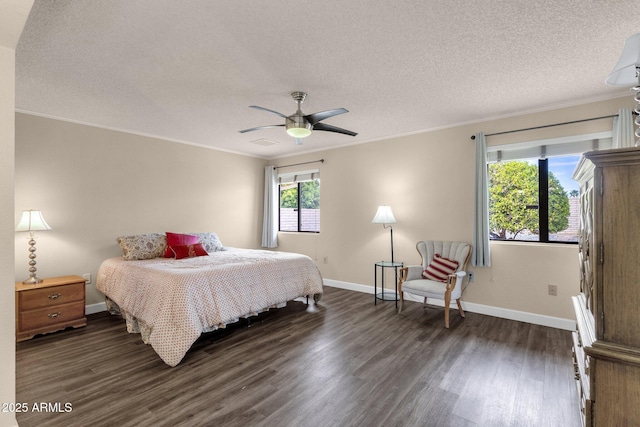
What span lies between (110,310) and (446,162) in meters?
4.98

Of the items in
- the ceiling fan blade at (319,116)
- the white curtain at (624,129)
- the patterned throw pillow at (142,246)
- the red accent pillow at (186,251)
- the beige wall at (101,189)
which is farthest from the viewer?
the red accent pillow at (186,251)

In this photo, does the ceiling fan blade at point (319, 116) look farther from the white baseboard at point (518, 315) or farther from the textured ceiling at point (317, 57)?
the white baseboard at point (518, 315)

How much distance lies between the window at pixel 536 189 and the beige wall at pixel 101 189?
14.8 ft

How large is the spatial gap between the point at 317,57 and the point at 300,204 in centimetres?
391

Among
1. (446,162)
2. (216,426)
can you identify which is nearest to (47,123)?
(216,426)

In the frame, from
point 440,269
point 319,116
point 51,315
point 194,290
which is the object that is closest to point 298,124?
point 319,116

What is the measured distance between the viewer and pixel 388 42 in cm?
221

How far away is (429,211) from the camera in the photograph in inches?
171

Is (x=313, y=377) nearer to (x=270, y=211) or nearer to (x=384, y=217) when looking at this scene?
(x=384, y=217)

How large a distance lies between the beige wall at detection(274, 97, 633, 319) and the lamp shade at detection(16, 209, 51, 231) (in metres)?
3.73

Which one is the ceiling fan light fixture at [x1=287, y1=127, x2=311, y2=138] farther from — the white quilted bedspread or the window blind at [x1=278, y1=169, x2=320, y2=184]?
the window blind at [x1=278, y1=169, x2=320, y2=184]

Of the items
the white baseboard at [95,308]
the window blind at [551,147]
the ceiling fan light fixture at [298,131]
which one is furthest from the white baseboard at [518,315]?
the white baseboard at [95,308]

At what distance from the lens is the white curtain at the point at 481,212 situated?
12.3 ft

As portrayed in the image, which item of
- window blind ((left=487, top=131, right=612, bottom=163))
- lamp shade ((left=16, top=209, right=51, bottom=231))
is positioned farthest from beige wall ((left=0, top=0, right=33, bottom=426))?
window blind ((left=487, top=131, right=612, bottom=163))
